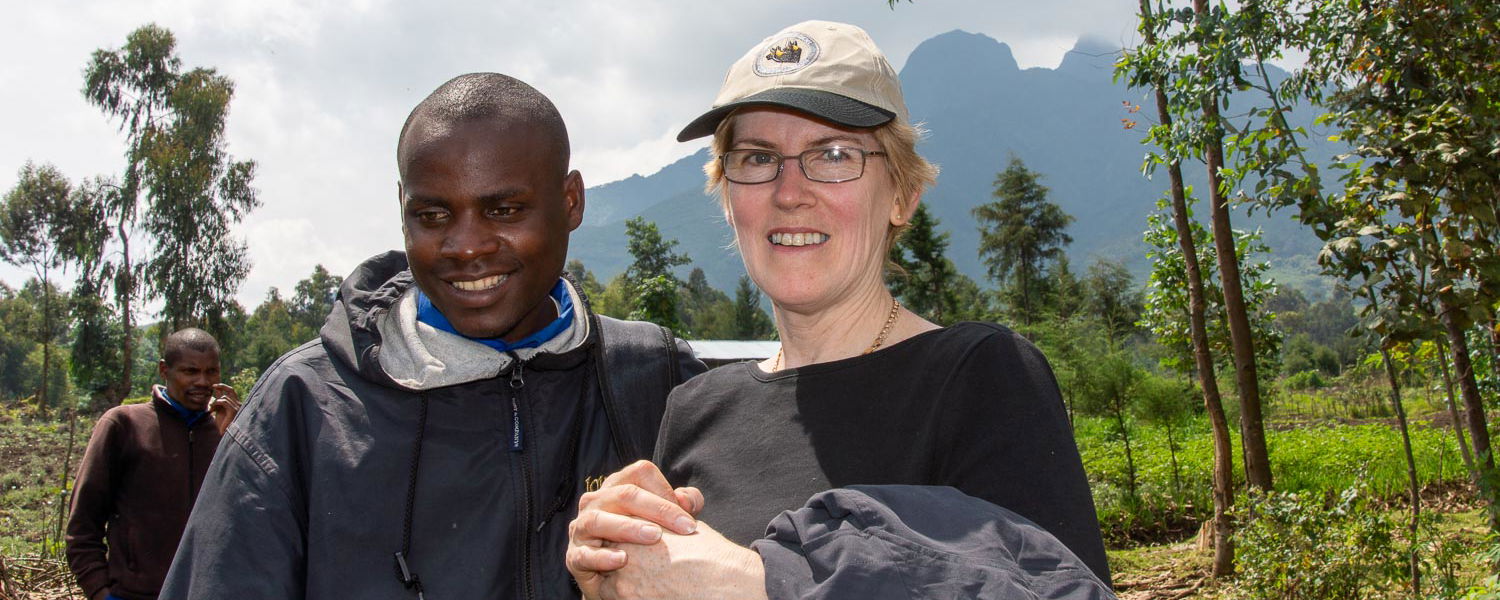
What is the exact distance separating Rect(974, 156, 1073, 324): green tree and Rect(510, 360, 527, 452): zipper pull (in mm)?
34629

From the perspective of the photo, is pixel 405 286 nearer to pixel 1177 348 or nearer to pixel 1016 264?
pixel 1177 348

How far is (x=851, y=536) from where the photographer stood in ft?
2.88

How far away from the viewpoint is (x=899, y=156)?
1582mm

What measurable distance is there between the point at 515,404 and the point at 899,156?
0.84 meters

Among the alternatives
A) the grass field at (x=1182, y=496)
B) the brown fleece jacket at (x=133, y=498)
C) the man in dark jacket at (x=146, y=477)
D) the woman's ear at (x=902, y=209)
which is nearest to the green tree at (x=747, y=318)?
the grass field at (x=1182, y=496)

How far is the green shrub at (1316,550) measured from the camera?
16.4 ft

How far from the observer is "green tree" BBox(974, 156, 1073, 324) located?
35406mm

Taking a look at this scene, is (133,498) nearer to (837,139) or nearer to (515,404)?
(515,404)

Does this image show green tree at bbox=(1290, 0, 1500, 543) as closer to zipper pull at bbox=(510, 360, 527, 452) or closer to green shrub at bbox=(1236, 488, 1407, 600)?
green shrub at bbox=(1236, 488, 1407, 600)

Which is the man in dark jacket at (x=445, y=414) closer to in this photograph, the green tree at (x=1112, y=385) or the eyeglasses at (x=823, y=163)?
the eyeglasses at (x=823, y=163)

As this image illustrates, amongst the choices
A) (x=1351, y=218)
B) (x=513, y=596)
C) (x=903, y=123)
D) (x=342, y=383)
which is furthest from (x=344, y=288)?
(x=1351, y=218)

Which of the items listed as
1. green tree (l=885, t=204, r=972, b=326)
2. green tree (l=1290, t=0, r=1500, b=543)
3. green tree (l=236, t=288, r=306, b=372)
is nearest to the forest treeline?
green tree (l=1290, t=0, r=1500, b=543)

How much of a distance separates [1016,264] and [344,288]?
120 feet

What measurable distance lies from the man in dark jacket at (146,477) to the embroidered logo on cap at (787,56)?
374cm
